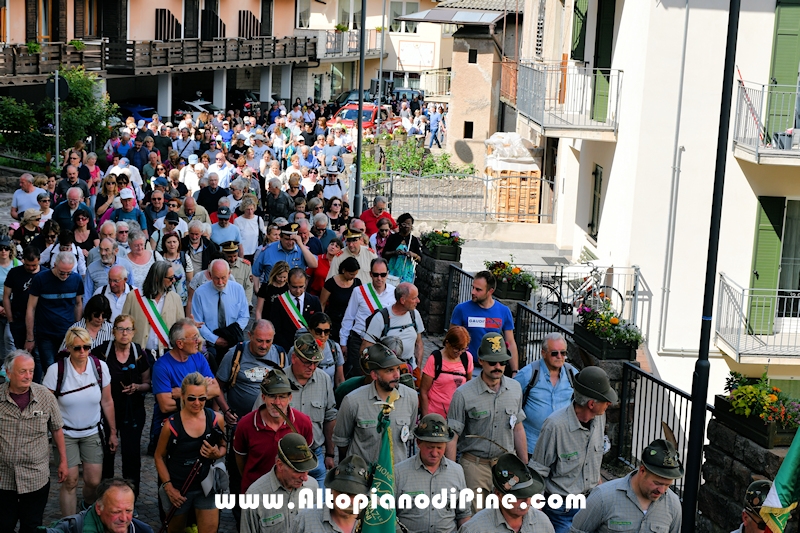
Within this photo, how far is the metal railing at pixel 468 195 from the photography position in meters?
28.0

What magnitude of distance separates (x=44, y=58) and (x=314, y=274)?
2691cm

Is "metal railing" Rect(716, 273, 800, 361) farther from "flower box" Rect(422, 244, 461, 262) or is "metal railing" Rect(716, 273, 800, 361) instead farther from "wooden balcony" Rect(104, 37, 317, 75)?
"wooden balcony" Rect(104, 37, 317, 75)

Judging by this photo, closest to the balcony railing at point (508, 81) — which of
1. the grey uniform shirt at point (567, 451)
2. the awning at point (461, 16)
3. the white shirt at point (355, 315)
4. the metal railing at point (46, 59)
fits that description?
the awning at point (461, 16)

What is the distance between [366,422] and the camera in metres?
8.34

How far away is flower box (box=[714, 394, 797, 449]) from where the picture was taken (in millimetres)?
8867

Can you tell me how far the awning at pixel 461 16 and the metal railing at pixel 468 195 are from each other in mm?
12029

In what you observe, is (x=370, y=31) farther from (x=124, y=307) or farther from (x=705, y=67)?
(x=124, y=307)

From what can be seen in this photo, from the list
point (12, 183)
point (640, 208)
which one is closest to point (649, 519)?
point (640, 208)

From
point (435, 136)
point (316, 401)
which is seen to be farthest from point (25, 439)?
point (435, 136)

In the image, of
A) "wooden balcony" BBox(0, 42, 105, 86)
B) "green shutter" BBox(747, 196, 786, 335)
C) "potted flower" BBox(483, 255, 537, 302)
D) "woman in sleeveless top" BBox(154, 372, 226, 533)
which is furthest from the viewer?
"wooden balcony" BBox(0, 42, 105, 86)

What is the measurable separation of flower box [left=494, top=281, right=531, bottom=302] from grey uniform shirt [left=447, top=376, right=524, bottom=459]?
643 cm

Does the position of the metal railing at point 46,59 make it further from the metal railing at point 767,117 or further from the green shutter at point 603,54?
the metal railing at point 767,117

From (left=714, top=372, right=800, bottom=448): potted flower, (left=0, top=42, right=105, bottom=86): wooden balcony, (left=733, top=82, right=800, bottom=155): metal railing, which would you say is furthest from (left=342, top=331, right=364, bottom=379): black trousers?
(left=0, top=42, right=105, bottom=86): wooden balcony

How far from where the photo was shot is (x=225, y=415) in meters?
9.28
